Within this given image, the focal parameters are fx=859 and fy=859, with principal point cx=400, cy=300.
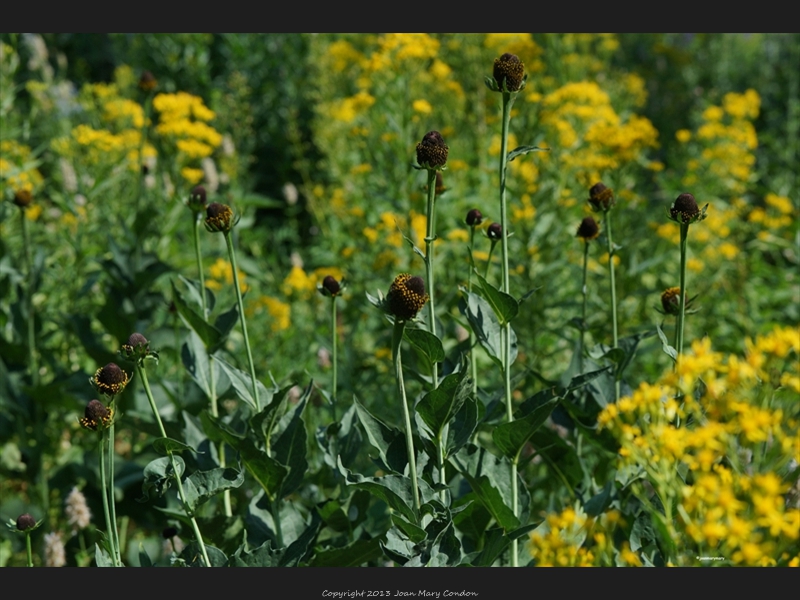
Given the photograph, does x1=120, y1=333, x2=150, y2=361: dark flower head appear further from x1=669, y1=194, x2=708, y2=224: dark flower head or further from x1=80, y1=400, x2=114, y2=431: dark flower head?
x1=669, y1=194, x2=708, y2=224: dark flower head

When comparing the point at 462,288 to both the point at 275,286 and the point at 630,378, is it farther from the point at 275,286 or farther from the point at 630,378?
the point at 275,286

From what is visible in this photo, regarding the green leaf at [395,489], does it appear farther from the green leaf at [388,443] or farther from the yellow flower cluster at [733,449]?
the yellow flower cluster at [733,449]

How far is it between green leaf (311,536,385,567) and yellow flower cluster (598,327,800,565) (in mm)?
608

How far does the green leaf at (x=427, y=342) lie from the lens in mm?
1422

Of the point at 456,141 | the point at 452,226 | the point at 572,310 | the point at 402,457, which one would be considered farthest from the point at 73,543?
the point at 456,141

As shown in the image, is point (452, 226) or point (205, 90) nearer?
point (452, 226)

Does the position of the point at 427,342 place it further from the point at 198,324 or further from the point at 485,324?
the point at 198,324

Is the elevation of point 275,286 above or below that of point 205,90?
below

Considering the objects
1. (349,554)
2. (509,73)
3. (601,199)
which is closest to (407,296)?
(509,73)

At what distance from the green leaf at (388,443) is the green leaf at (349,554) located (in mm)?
158

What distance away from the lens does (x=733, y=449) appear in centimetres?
111

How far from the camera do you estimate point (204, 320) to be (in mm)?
1794

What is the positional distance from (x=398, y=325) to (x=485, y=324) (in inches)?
13.0
